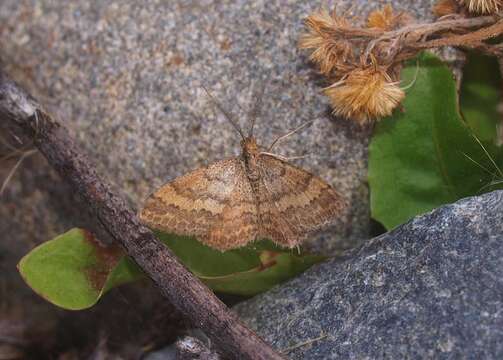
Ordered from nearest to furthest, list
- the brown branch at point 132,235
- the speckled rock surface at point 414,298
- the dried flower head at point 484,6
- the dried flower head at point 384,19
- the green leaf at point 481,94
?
the speckled rock surface at point 414,298, the brown branch at point 132,235, the dried flower head at point 484,6, the dried flower head at point 384,19, the green leaf at point 481,94

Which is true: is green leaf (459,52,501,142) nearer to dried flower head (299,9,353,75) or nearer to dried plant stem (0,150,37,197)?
dried flower head (299,9,353,75)

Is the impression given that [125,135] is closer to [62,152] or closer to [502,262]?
[62,152]

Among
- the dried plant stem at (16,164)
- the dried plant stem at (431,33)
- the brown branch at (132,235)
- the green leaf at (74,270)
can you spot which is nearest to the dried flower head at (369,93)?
the dried plant stem at (431,33)

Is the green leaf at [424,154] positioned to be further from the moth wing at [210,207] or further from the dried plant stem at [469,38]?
the moth wing at [210,207]

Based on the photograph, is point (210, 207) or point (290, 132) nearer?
point (210, 207)

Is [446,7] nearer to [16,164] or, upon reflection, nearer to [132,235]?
[132,235]

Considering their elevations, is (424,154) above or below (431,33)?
below

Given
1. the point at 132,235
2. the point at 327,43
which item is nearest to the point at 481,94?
A: the point at 327,43

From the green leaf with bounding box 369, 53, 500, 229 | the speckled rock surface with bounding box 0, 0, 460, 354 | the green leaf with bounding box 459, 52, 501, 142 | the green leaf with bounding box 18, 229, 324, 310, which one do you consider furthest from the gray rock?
the green leaf with bounding box 459, 52, 501, 142
